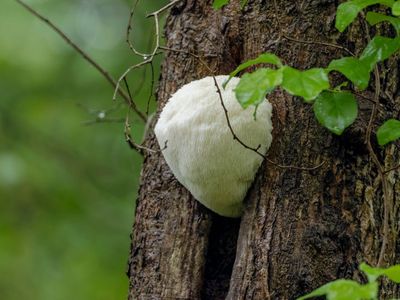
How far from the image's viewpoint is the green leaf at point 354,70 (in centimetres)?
222

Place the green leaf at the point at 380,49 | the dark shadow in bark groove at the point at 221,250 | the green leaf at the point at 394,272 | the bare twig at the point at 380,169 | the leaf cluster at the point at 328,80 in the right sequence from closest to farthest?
the green leaf at the point at 394,272 → the leaf cluster at the point at 328,80 → the green leaf at the point at 380,49 → the bare twig at the point at 380,169 → the dark shadow in bark groove at the point at 221,250

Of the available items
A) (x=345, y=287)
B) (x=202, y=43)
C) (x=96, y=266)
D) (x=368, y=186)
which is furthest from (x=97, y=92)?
(x=345, y=287)

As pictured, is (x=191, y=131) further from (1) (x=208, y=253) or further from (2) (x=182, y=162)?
(1) (x=208, y=253)

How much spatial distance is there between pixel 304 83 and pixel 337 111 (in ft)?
1.30

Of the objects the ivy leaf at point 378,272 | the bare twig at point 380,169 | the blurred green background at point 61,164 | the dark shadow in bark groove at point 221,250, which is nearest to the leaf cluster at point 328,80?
the bare twig at point 380,169

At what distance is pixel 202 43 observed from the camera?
307 centimetres

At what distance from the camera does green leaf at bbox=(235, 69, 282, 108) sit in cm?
195

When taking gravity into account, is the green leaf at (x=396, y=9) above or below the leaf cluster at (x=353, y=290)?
above

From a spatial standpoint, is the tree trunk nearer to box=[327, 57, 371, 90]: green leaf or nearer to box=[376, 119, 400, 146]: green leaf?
box=[376, 119, 400, 146]: green leaf

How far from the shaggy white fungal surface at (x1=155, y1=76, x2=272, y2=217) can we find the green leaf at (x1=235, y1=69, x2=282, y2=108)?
2.10 feet

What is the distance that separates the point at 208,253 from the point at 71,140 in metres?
4.39

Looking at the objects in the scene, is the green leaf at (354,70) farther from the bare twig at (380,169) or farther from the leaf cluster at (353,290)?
the leaf cluster at (353,290)

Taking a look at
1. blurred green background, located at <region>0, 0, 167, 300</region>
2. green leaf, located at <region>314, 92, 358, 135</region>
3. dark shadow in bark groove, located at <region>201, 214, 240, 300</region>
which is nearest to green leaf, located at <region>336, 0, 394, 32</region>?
green leaf, located at <region>314, 92, 358, 135</region>

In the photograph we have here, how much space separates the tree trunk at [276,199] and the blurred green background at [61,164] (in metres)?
3.30
